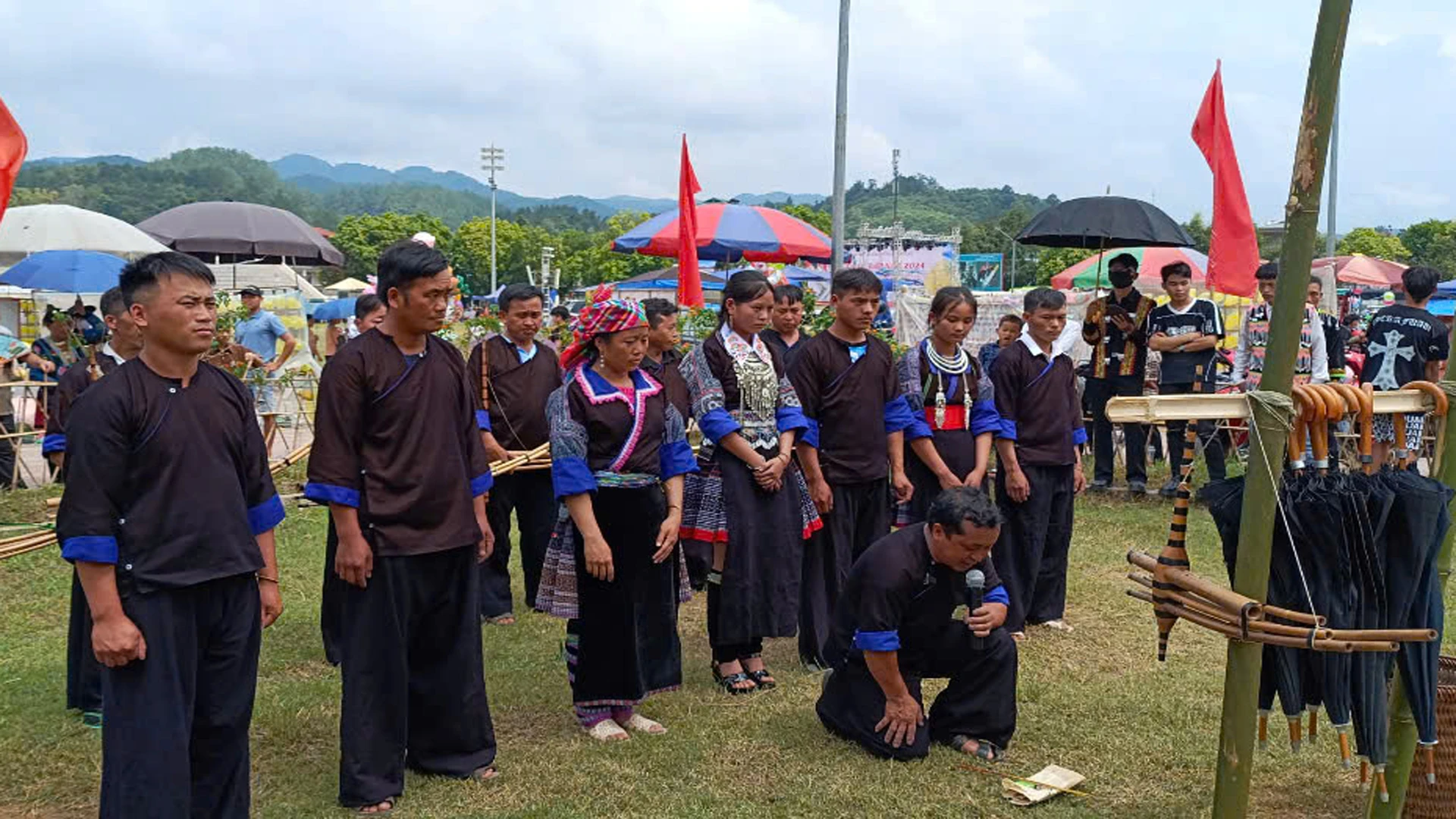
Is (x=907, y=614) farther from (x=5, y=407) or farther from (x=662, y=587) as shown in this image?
(x=5, y=407)

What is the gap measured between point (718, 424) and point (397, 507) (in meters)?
1.62

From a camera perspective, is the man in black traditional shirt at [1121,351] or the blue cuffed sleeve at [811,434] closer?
the blue cuffed sleeve at [811,434]

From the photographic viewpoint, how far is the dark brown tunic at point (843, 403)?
5641 millimetres

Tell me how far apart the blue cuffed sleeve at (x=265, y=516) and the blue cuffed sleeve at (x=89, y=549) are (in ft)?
1.45

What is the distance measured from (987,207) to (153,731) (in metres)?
113

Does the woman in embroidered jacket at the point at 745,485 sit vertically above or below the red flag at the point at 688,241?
below

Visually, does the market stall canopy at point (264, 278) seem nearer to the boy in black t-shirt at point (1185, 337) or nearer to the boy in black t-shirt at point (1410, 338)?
the boy in black t-shirt at point (1185, 337)

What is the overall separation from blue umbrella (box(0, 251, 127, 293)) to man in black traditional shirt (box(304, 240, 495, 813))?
27.9ft

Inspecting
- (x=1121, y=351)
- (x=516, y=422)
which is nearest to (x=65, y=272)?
(x=516, y=422)

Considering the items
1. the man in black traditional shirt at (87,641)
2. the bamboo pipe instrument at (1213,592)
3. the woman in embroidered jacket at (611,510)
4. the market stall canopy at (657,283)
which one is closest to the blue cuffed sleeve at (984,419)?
the woman in embroidered jacket at (611,510)

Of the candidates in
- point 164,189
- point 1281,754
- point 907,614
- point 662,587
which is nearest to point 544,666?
point 662,587

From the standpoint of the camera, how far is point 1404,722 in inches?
136

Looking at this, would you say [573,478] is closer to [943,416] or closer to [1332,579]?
[943,416]

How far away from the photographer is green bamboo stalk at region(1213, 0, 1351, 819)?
2.97 m
